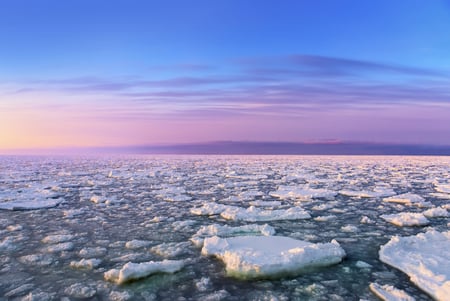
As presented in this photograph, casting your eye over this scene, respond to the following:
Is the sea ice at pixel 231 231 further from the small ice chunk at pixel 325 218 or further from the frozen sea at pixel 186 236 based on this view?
the small ice chunk at pixel 325 218

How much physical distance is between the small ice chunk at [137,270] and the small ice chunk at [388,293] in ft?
5.91

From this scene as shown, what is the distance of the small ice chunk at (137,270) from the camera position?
3152mm

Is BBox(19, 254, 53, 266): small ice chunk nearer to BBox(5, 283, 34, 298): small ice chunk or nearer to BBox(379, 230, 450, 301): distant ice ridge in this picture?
BBox(5, 283, 34, 298): small ice chunk

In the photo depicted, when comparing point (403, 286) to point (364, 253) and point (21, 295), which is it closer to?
point (364, 253)

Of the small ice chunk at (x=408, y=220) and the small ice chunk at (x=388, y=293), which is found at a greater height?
the small ice chunk at (x=408, y=220)

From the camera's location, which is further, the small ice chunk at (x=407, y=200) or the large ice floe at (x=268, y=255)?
the small ice chunk at (x=407, y=200)

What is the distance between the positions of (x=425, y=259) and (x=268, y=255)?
1.65m

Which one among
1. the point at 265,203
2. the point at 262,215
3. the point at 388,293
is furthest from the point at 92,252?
the point at 265,203

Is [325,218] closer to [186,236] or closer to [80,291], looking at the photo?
[186,236]

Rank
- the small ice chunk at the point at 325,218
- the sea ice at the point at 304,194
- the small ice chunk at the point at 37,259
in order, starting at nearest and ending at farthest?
the small ice chunk at the point at 37,259
the small ice chunk at the point at 325,218
the sea ice at the point at 304,194

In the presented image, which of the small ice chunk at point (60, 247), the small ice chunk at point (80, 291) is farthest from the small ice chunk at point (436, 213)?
the small ice chunk at point (60, 247)

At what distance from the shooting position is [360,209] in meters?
6.66

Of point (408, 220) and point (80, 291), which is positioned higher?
point (408, 220)

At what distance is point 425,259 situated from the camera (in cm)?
363
